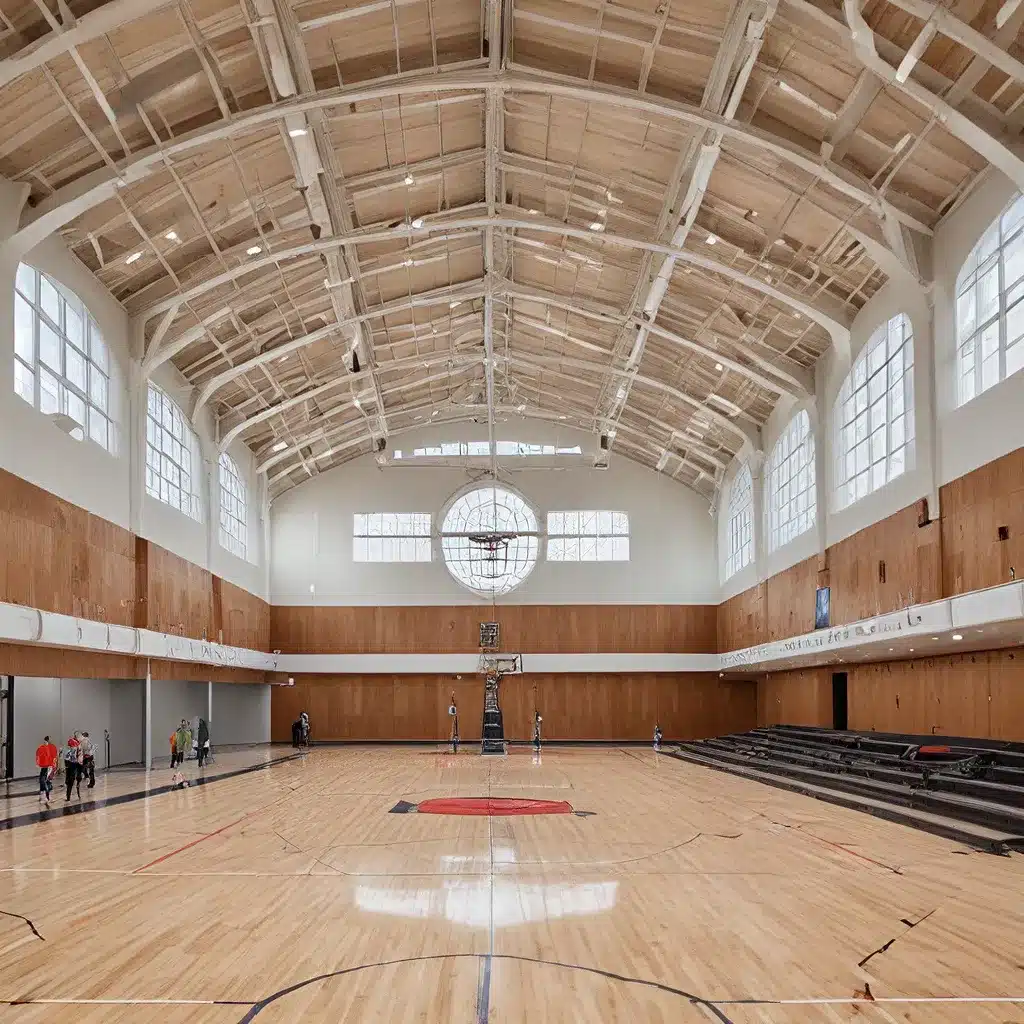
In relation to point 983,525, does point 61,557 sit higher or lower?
lower

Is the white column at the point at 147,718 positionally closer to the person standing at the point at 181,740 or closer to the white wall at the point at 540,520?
the person standing at the point at 181,740

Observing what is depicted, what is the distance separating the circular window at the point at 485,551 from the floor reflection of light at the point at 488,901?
3441cm

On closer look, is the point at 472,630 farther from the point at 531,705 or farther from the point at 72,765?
the point at 72,765

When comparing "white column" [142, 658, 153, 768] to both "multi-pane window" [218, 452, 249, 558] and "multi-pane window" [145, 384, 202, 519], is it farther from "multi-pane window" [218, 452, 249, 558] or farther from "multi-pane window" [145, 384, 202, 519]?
"multi-pane window" [218, 452, 249, 558]

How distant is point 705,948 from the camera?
8953 mm

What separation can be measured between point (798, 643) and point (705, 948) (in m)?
24.4

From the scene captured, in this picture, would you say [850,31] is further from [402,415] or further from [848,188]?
[402,415]

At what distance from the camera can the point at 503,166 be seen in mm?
26641

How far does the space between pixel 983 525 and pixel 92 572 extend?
1856cm

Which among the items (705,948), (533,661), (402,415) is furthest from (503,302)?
(705,948)

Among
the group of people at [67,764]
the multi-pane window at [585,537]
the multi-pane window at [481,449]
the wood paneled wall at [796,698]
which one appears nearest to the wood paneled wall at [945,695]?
the wood paneled wall at [796,698]

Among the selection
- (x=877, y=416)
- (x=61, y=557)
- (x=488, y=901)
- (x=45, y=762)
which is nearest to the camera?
(x=488, y=901)

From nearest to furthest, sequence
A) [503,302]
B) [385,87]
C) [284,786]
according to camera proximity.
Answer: [385,87]
[284,786]
[503,302]

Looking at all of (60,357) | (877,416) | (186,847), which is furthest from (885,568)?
(60,357)
